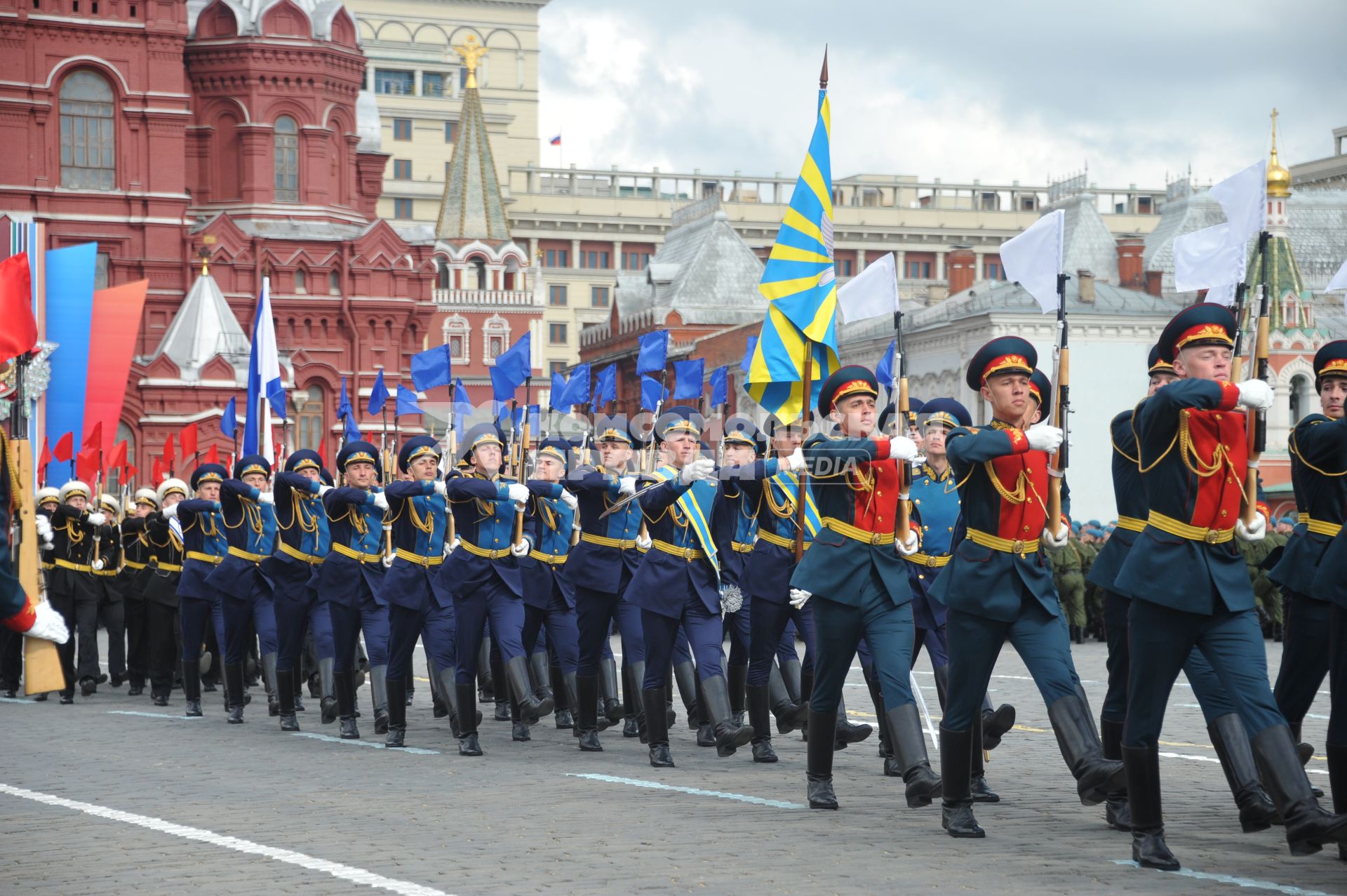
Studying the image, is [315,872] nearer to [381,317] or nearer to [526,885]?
[526,885]

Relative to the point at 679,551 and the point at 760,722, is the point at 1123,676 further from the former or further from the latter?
the point at 679,551

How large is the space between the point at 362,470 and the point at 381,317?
49.1 m

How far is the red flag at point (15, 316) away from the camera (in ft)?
28.3

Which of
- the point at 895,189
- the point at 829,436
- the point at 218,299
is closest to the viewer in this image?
the point at 829,436

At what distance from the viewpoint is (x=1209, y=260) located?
29.8 feet

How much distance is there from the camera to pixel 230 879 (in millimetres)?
7352

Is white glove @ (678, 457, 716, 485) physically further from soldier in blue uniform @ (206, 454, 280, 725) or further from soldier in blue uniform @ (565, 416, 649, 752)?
soldier in blue uniform @ (206, 454, 280, 725)

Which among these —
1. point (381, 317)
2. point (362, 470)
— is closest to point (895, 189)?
point (381, 317)

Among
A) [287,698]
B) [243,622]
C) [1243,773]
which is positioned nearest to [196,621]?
[243,622]

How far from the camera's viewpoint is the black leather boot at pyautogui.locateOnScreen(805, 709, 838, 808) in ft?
29.2

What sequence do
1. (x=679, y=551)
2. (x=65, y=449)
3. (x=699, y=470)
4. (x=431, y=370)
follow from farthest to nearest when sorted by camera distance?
(x=65, y=449) < (x=431, y=370) < (x=679, y=551) < (x=699, y=470)

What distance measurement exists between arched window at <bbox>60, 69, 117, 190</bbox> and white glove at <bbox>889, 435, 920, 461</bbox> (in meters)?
51.0

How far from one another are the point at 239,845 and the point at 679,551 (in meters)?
3.79

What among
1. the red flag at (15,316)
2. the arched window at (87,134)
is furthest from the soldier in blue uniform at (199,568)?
the arched window at (87,134)
